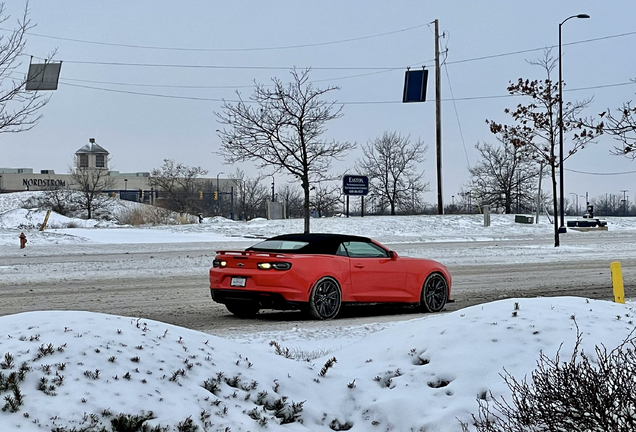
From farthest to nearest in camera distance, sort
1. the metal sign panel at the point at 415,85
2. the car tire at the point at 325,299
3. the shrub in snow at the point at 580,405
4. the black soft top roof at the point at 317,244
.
→ the metal sign panel at the point at 415,85 < the black soft top roof at the point at 317,244 < the car tire at the point at 325,299 < the shrub in snow at the point at 580,405

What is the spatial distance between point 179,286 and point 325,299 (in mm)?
6276

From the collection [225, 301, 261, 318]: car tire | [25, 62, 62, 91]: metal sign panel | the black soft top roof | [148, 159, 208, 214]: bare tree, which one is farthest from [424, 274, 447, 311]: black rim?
[148, 159, 208, 214]: bare tree

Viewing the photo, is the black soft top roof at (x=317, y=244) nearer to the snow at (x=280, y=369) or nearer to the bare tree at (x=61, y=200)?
the snow at (x=280, y=369)

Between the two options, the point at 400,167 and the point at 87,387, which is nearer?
the point at 87,387

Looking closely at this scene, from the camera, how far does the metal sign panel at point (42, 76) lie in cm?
2208

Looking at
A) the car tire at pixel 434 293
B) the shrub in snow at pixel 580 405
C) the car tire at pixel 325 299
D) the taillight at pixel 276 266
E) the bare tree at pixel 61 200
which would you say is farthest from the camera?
the bare tree at pixel 61 200

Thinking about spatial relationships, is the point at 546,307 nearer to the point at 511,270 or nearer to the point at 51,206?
the point at 511,270

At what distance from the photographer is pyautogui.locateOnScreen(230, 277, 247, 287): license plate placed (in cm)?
1137

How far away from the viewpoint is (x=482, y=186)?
233 feet

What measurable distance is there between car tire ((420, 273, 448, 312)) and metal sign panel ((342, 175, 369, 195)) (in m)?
28.0

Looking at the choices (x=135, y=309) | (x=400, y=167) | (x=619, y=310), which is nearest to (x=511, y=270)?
(x=135, y=309)

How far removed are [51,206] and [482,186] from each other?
130 feet

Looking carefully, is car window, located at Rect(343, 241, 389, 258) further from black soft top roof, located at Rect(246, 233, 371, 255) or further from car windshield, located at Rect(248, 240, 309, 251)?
car windshield, located at Rect(248, 240, 309, 251)

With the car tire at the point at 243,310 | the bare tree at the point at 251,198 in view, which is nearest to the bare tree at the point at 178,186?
the bare tree at the point at 251,198
